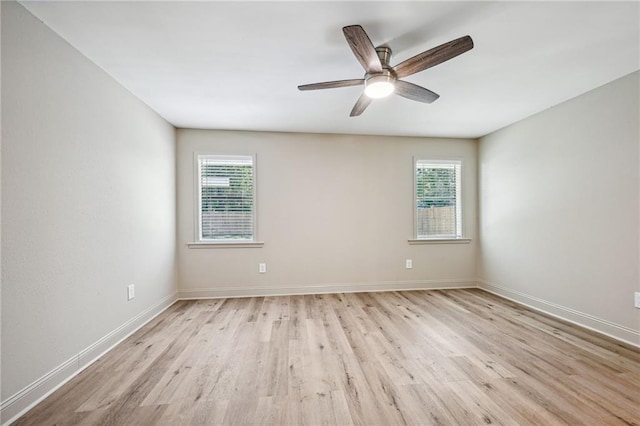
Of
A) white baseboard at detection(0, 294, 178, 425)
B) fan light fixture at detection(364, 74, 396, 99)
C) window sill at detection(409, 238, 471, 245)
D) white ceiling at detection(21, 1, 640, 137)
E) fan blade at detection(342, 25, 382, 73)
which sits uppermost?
white ceiling at detection(21, 1, 640, 137)

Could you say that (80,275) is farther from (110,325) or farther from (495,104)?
(495,104)

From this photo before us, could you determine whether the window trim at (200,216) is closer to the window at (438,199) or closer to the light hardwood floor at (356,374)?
the light hardwood floor at (356,374)

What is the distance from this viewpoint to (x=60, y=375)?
5.59ft

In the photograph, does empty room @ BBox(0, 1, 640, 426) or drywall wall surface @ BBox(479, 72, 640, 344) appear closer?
empty room @ BBox(0, 1, 640, 426)

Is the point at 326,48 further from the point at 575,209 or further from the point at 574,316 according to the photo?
the point at 574,316

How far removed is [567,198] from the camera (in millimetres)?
2738

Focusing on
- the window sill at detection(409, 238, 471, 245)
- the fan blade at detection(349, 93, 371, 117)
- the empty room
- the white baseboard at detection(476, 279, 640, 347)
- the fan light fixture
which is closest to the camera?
the empty room

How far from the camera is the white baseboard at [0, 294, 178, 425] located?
1.41 metres

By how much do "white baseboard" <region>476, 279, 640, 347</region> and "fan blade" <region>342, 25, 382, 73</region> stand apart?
3.05 meters

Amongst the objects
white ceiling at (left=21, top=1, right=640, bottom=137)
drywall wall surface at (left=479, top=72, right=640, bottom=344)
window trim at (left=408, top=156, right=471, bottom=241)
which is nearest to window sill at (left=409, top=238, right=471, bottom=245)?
window trim at (left=408, top=156, right=471, bottom=241)

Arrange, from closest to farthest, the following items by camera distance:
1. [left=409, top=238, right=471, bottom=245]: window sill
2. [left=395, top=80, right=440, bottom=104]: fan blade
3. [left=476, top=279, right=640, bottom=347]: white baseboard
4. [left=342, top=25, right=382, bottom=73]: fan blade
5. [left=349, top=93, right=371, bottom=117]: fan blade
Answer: [left=342, top=25, right=382, bottom=73]: fan blade
[left=395, top=80, right=440, bottom=104]: fan blade
[left=349, top=93, right=371, bottom=117]: fan blade
[left=476, top=279, right=640, bottom=347]: white baseboard
[left=409, top=238, right=471, bottom=245]: window sill

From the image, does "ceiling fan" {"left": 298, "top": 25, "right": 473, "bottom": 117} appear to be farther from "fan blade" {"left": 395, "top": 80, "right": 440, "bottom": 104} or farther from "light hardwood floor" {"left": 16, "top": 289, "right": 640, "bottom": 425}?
"light hardwood floor" {"left": 16, "top": 289, "right": 640, "bottom": 425}

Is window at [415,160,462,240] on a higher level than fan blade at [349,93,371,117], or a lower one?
lower

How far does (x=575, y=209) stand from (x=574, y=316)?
1.09 metres
